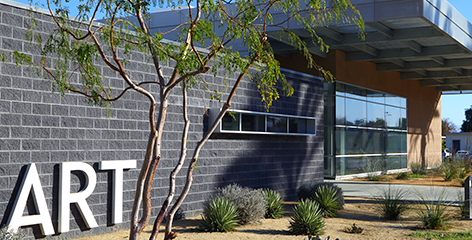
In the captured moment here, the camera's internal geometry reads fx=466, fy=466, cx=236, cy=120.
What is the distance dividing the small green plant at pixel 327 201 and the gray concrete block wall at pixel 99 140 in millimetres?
1929

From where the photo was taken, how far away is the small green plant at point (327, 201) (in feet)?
34.5

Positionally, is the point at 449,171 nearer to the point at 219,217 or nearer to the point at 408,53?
the point at 408,53

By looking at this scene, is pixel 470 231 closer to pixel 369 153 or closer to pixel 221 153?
pixel 221 153

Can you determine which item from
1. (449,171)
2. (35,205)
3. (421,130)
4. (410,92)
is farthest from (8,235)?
(421,130)

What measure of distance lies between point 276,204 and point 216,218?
2.10 m

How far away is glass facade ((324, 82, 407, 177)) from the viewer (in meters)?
19.4

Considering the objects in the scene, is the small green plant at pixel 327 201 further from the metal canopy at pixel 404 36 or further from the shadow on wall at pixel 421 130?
the shadow on wall at pixel 421 130

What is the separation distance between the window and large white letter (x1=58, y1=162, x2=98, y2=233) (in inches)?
126

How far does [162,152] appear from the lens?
9.45 meters

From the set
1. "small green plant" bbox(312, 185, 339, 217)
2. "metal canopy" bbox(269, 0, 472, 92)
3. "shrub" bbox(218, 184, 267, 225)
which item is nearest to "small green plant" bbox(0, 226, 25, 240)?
"shrub" bbox(218, 184, 267, 225)

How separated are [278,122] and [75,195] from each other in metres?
6.68

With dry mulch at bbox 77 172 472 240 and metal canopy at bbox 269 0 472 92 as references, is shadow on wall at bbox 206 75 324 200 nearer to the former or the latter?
dry mulch at bbox 77 172 472 240

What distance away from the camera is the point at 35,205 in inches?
281

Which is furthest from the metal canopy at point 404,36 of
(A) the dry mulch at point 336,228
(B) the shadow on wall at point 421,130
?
(B) the shadow on wall at point 421,130
